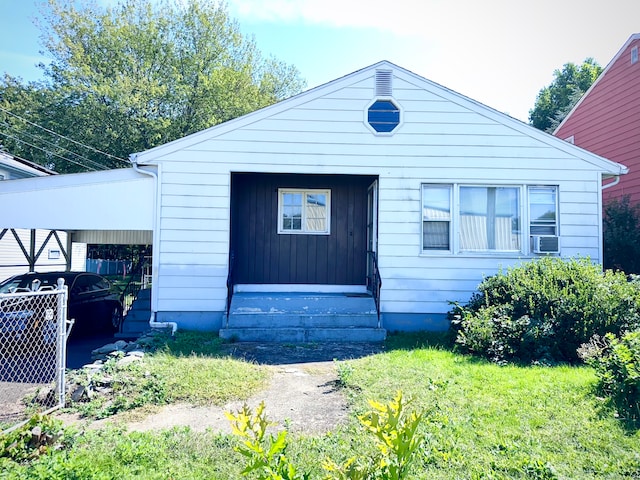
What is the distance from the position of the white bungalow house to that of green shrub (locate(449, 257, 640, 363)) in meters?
1.45

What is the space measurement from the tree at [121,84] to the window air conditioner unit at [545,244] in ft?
61.4

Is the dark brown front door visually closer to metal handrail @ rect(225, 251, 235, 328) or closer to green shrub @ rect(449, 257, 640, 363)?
metal handrail @ rect(225, 251, 235, 328)

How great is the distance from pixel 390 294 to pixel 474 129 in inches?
143

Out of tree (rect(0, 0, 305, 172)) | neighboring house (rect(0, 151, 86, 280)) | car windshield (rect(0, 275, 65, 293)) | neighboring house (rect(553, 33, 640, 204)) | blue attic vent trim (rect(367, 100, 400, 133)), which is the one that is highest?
tree (rect(0, 0, 305, 172))

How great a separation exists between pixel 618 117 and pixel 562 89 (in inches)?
645

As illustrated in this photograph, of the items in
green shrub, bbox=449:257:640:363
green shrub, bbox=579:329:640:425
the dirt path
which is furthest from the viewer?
green shrub, bbox=449:257:640:363

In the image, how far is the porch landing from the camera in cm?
753

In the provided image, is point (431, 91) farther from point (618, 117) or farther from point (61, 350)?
point (61, 350)

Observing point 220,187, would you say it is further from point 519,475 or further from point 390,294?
point 519,475

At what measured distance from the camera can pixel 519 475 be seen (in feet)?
9.98

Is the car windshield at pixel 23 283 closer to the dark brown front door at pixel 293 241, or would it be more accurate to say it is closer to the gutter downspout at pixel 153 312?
the gutter downspout at pixel 153 312

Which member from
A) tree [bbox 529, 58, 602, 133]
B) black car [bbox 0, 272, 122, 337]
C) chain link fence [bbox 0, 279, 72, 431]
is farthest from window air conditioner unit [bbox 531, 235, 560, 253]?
tree [bbox 529, 58, 602, 133]

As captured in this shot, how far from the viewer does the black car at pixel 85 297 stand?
8.85 meters

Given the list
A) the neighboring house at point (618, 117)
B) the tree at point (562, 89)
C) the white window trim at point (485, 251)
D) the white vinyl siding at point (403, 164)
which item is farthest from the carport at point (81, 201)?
the tree at point (562, 89)
